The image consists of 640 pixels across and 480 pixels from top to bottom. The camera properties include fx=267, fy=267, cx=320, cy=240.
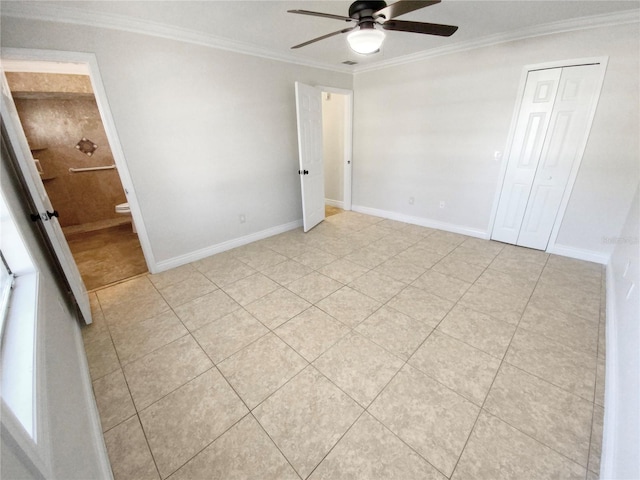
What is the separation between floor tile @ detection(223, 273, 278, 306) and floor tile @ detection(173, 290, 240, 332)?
0.07 m

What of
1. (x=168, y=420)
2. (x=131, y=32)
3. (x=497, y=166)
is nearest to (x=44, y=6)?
(x=131, y=32)

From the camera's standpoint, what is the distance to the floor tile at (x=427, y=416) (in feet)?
4.31

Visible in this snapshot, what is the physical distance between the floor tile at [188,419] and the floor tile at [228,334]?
0.23 metres

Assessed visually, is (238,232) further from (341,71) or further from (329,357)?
A: (341,71)

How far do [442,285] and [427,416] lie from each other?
4.74 feet

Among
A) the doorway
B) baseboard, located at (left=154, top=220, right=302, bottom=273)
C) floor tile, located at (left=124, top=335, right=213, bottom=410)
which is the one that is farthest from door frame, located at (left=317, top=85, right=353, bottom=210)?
floor tile, located at (left=124, top=335, right=213, bottom=410)

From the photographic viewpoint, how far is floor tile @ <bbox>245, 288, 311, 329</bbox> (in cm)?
225

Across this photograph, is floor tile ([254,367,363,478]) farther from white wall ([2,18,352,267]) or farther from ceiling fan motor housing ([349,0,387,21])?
ceiling fan motor housing ([349,0,387,21])

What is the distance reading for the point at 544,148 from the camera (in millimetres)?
3016

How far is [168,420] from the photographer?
4.86ft

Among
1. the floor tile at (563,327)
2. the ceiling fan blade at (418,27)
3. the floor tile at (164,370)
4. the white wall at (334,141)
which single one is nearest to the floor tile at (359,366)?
the floor tile at (164,370)

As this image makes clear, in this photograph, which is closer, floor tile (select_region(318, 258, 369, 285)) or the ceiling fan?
the ceiling fan

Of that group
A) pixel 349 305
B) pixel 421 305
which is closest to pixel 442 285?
pixel 421 305

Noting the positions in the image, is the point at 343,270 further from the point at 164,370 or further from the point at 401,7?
the point at 401,7
